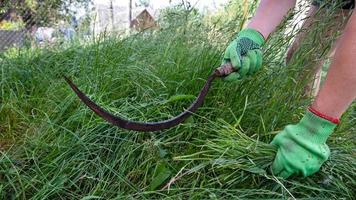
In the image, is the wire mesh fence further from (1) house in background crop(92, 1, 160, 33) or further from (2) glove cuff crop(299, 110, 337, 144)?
(2) glove cuff crop(299, 110, 337, 144)

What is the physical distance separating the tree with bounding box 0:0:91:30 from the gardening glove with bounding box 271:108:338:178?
2805 mm

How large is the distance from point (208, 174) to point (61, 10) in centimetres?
296

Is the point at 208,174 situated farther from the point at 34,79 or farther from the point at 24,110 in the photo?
the point at 34,79

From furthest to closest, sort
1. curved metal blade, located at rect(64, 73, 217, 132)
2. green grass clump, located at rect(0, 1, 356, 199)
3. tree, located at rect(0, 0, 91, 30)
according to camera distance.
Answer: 1. tree, located at rect(0, 0, 91, 30)
2. green grass clump, located at rect(0, 1, 356, 199)
3. curved metal blade, located at rect(64, 73, 217, 132)

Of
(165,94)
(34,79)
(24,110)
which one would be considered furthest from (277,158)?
(34,79)

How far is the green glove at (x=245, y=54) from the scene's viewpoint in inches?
43.1

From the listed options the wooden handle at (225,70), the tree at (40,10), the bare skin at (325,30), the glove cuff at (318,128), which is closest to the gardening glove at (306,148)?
the glove cuff at (318,128)

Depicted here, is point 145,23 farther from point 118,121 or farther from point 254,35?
point 118,121

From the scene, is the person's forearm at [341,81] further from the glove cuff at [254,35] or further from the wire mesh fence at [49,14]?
the wire mesh fence at [49,14]

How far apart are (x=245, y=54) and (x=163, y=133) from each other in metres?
0.31

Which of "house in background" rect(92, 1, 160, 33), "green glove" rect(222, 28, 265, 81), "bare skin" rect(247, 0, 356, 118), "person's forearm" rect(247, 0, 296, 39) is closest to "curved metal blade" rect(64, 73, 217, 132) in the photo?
"green glove" rect(222, 28, 265, 81)

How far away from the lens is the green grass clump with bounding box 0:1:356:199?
3.23 feet

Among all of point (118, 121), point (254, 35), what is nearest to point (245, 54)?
point (254, 35)

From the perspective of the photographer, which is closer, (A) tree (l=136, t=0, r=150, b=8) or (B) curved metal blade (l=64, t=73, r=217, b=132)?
(B) curved metal blade (l=64, t=73, r=217, b=132)
